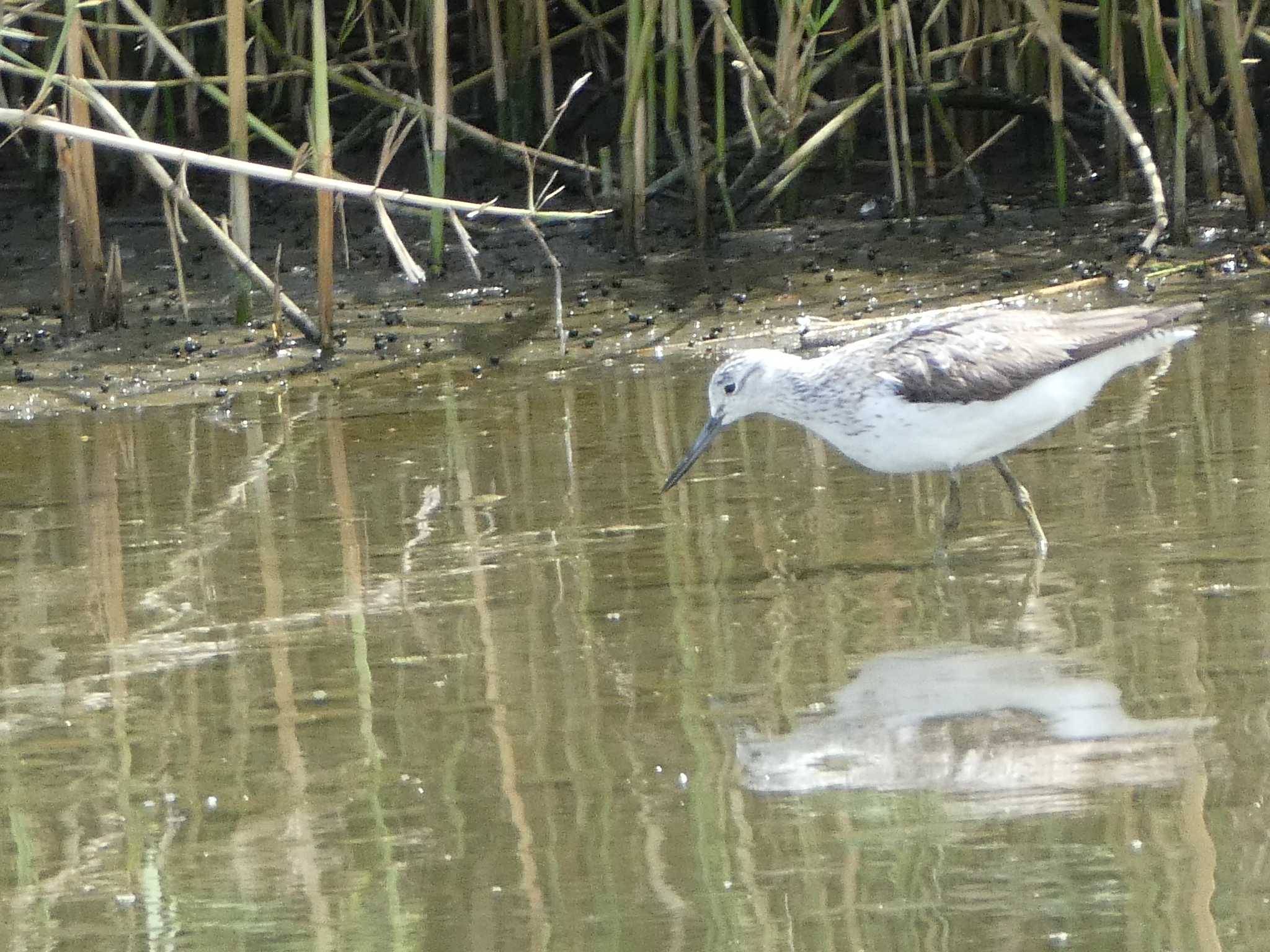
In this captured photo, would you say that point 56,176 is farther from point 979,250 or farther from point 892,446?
point 892,446

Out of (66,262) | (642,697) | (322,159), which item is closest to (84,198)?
(66,262)

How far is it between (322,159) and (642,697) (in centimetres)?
392

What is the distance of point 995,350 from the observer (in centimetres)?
600

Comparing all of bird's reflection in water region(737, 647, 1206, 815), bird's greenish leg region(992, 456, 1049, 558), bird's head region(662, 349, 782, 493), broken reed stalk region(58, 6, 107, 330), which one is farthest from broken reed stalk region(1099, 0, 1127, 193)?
bird's reflection in water region(737, 647, 1206, 815)

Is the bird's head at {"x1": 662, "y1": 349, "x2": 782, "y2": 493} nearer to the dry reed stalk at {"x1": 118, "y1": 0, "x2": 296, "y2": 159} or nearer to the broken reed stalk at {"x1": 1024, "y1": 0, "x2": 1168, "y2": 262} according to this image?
the dry reed stalk at {"x1": 118, "y1": 0, "x2": 296, "y2": 159}

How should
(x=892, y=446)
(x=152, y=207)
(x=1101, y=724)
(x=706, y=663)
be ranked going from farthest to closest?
1. (x=152, y=207)
2. (x=892, y=446)
3. (x=706, y=663)
4. (x=1101, y=724)

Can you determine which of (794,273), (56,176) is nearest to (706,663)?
Result: (794,273)

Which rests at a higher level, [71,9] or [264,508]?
[71,9]

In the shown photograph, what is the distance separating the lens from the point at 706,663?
15.7 feet

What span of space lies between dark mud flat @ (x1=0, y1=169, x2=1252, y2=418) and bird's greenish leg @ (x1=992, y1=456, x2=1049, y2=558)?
3.22 meters

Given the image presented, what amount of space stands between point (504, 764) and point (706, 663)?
2.61 feet

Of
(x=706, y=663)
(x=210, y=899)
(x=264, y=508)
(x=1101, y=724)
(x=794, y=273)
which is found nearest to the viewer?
(x=210, y=899)

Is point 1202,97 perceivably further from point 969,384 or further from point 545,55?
point 969,384

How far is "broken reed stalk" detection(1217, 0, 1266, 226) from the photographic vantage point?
8930mm
